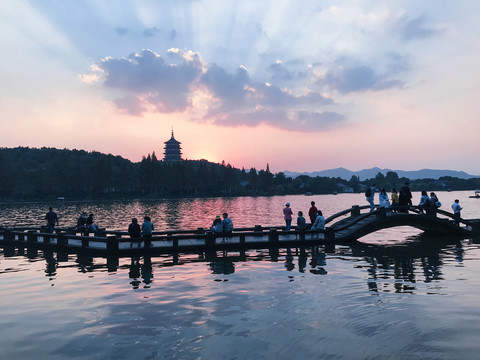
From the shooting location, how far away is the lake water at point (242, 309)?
8141mm

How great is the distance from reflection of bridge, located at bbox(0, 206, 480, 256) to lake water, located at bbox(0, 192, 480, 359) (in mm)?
1683

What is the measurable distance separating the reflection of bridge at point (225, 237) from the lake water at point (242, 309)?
5.52 ft

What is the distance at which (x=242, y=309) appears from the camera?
1080cm

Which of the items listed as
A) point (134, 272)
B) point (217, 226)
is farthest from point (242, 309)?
point (217, 226)

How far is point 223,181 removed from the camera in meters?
190

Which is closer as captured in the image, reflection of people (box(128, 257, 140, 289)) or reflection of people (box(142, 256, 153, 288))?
reflection of people (box(128, 257, 140, 289))

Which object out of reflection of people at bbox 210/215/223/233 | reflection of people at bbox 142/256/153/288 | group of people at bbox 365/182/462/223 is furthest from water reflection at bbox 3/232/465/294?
group of people at bbox 365/182/462/223

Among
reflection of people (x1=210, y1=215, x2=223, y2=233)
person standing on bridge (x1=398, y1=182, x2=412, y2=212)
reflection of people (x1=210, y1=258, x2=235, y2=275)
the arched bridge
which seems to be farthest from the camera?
person standing on bridge (x1=398, y1=182, x2=412, y2=212)

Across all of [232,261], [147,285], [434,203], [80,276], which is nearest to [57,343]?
[147,285]

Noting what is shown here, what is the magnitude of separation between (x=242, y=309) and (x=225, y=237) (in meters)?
12.4

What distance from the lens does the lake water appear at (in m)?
8.14

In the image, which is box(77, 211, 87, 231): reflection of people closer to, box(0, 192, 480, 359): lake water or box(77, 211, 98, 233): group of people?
box(77, 211, 98, 233): group of people

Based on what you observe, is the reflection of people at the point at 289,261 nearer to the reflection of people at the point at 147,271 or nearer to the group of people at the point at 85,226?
the reflection of people at the point at 147,271

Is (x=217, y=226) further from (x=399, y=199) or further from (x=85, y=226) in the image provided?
(x=399, y=199)
